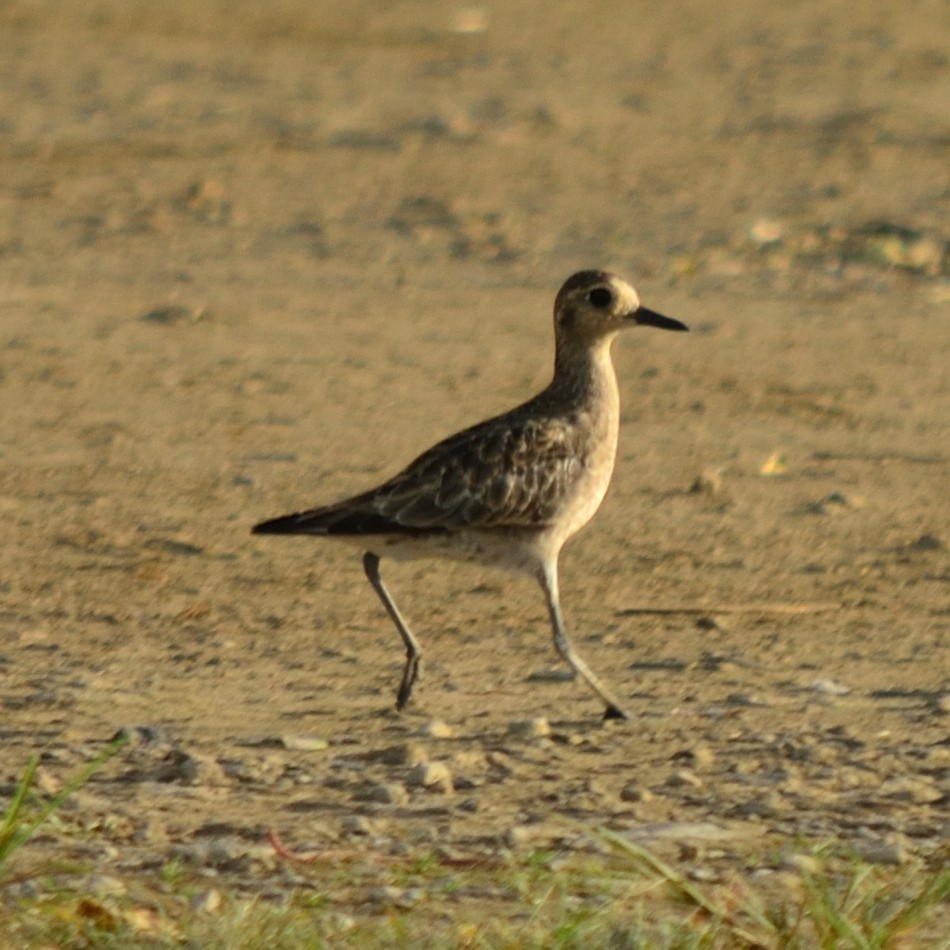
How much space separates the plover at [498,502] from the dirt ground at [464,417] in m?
0.37

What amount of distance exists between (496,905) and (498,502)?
210 cm

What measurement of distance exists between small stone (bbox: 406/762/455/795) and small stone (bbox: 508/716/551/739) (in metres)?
0.38

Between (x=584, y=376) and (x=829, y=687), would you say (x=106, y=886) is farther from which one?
(x=584, y=376)

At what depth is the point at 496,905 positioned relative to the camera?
224 inches

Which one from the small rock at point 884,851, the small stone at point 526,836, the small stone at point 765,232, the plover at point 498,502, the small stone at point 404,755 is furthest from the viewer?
the small stone at point 765,232

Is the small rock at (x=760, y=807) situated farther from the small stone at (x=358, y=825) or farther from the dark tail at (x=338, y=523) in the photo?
the dark tail at (x=338, y=523)

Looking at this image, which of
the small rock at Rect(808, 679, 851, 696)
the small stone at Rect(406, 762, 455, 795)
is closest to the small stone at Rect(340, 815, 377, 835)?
the small stone at Rect(406, 762, 455, 795)

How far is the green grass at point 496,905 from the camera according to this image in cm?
524

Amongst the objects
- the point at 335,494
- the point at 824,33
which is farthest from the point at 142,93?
the point at 335,494

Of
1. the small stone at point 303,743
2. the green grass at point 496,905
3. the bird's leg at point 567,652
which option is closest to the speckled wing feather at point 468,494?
the bird's leg at point 567,652

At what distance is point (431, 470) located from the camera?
25.1 feet

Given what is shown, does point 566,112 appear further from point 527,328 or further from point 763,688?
point 763,688

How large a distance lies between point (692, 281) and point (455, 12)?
367 inches

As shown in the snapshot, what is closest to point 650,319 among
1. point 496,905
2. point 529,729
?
point 529,729
